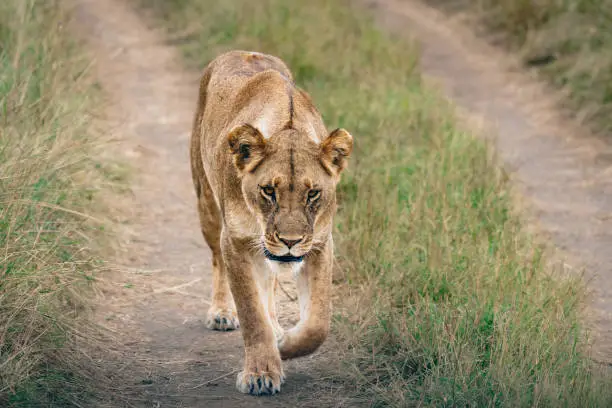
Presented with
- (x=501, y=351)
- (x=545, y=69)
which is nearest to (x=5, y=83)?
(x=501, y=351)

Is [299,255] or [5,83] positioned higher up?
[299,255]

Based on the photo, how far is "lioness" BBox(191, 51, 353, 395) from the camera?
434 cm

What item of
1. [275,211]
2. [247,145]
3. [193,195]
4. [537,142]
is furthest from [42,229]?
[537,142]

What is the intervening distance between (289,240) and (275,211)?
0.17 meters

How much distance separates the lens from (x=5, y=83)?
6.51 meters

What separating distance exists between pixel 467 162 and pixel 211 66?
2198mm

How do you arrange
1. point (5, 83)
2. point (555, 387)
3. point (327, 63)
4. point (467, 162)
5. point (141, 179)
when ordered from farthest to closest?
point (327, 63) → point (141, 179) → point (467, 162) → point (5, 83) → point (555, 387)

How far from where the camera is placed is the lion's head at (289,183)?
4.27 metres

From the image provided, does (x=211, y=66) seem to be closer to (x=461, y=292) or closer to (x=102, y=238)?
(x=102, y=238)

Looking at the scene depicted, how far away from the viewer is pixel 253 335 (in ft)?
15.0

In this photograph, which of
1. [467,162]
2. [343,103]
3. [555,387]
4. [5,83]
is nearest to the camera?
[555,387]

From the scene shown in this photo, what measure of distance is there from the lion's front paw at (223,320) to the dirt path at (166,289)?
53 mm

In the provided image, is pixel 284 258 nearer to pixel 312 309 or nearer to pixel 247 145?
pixel 312 309

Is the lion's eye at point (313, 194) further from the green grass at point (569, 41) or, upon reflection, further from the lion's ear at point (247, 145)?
the green grass at point (569, 41)
